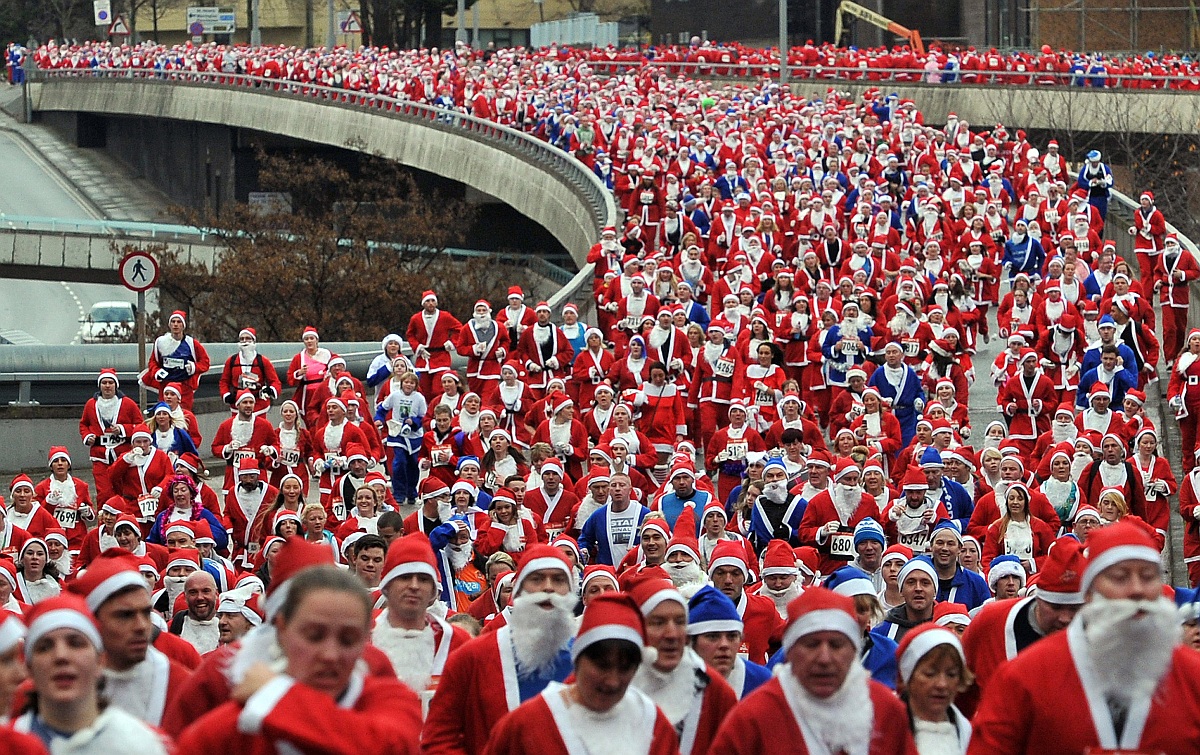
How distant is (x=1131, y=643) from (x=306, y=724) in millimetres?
1979

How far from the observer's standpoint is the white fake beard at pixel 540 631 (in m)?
6.57

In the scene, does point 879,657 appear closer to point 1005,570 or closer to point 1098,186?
point 1005,570

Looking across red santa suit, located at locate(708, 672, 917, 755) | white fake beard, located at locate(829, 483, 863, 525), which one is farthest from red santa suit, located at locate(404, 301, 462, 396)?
red santa suit, located at locate(708, 672, 917, 755)

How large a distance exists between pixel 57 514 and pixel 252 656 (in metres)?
12.3

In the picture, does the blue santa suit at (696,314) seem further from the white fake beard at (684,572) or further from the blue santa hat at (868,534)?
the white fake beard at (684,572)

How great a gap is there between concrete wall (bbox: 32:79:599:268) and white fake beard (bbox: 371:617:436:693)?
25.9 meters

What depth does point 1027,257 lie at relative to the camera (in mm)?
26375

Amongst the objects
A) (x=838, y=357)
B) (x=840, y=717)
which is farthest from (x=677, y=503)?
(x=840, y=717)

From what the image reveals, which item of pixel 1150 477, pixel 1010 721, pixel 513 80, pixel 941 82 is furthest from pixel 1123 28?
pixel 1010 721

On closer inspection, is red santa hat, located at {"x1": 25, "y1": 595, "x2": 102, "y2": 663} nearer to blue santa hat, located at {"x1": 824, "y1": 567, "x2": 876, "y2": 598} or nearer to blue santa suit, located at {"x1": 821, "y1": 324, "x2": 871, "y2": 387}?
blue santa hat, located at {"x1": 824, "y1": 567, "x2": 876, "y2": 598}

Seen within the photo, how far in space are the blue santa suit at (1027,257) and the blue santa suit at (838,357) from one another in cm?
601

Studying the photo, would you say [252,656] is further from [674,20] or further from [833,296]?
[674,20]

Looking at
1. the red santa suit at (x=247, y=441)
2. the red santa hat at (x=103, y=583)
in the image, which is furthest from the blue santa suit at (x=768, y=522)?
the red santa hat at (x=103, y=583)

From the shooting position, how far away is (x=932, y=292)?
2331 centimetres
